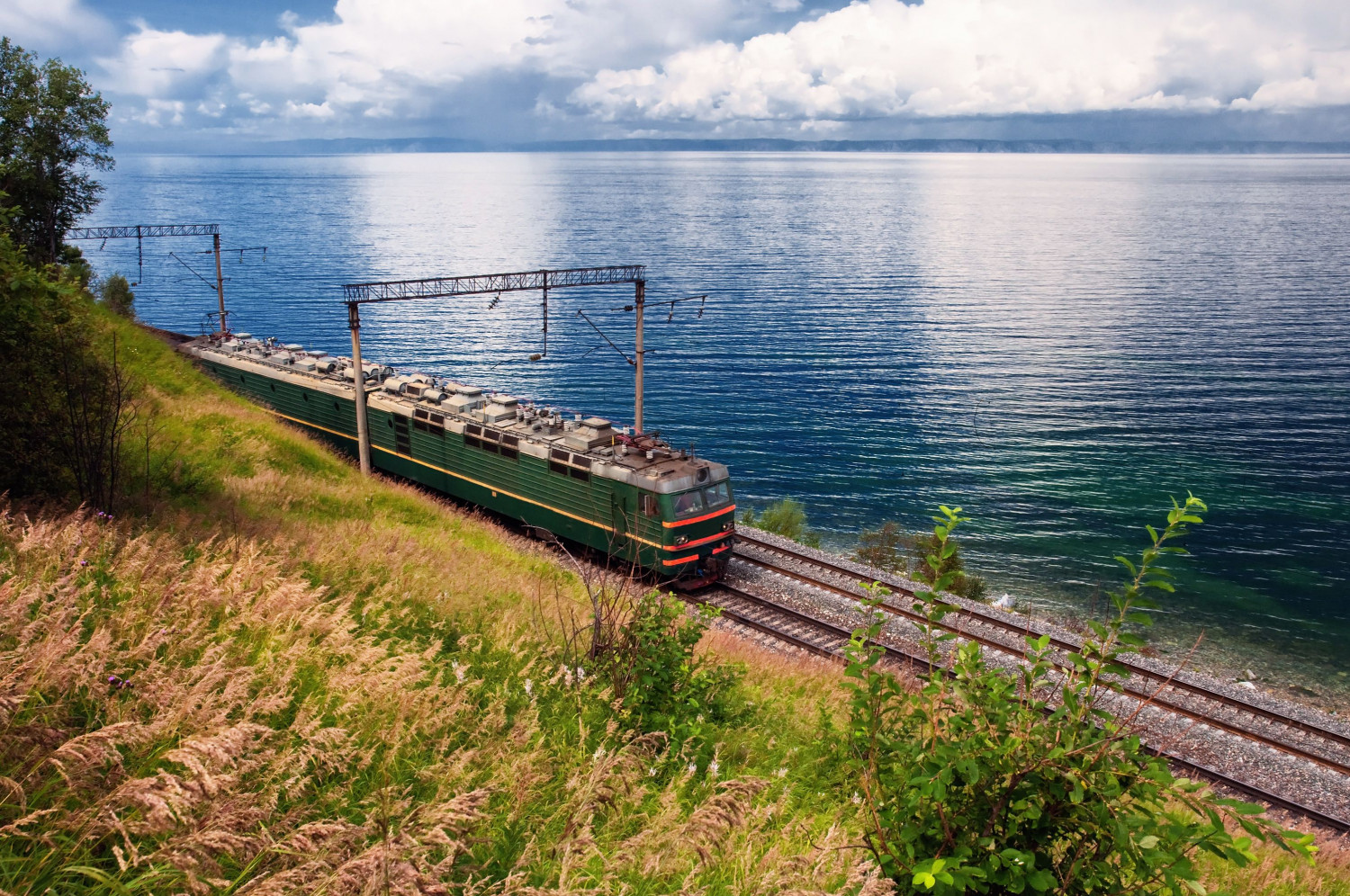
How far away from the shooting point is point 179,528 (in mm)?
14125

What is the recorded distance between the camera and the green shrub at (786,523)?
1497 inches

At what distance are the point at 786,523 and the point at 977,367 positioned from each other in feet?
117

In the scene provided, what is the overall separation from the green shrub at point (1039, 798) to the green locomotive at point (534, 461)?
14801mm

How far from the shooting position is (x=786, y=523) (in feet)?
127

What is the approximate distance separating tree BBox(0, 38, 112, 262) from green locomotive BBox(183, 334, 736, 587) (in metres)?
10.7

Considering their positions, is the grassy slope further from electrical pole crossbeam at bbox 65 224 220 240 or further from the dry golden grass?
electrical pole crossbeam at bbox 65 224 220 240

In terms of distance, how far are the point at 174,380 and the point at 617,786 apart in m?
30.4

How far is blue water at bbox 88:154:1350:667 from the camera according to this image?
134 feet

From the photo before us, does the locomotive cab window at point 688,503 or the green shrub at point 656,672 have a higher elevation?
the green shrub at point 656,672

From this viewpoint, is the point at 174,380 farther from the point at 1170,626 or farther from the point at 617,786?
the point at 1170,626

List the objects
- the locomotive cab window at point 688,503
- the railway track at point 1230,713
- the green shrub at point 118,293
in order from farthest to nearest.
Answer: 1. the green shrub at point 118,293
2. the locomotive cab window at point 688,503
3. the railway track at point 1230,713

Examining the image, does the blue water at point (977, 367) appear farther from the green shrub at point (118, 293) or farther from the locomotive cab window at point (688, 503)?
the green shrub at point (118, 293)

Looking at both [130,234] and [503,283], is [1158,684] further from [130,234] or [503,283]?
[130,234]

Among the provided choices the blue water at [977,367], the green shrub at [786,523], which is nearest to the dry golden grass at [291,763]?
the green shrub at [786,523]
